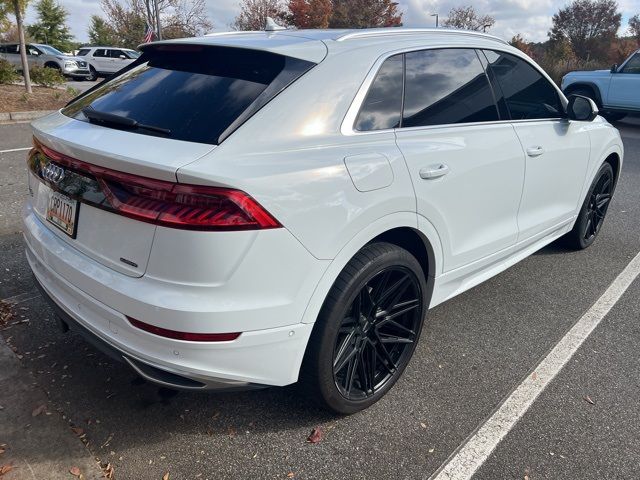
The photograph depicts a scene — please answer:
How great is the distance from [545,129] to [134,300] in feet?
9.57

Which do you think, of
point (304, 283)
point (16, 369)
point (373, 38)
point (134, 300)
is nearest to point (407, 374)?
point (304, 283)

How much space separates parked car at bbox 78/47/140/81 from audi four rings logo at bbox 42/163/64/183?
2625 cm

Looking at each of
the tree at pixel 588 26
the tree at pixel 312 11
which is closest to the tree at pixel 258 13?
the tree at pixel 312 11

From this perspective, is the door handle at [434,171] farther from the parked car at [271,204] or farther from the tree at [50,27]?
the tree at [50,27]

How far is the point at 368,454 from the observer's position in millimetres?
2295

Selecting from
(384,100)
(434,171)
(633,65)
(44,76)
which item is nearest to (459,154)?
(434,171)

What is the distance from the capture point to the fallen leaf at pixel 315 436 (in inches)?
93.1

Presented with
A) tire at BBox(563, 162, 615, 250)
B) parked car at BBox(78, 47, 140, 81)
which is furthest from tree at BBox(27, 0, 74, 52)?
tire at BBox(563, 162, 615, 250)

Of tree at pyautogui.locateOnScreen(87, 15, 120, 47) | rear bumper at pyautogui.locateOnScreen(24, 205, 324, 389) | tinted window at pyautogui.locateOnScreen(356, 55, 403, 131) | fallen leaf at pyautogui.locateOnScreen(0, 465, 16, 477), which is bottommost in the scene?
tree at pyautogui.locateOnScreen(87, 15, 120, 47)

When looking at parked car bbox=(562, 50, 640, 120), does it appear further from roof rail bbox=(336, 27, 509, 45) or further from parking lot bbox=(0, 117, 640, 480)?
parking lot bbox=(0, 117, 640, 480)

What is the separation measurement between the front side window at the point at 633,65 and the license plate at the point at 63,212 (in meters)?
13.7

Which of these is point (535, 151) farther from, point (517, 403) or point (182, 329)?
point (182, 329)

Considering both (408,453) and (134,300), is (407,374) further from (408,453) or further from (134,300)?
(134,300)

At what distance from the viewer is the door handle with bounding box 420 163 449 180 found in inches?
97.6
